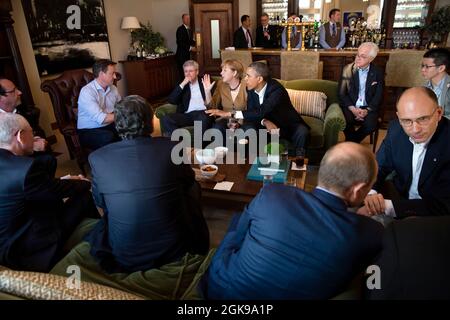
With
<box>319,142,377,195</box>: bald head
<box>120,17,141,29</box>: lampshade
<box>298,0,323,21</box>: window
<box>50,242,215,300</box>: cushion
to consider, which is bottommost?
<box>50,242,215,300</box>: cushion

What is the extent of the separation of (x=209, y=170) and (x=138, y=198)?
97 cm

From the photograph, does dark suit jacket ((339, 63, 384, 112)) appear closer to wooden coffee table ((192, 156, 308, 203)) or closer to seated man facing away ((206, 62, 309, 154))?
seated man facing away ((206, 62, 309, 154))

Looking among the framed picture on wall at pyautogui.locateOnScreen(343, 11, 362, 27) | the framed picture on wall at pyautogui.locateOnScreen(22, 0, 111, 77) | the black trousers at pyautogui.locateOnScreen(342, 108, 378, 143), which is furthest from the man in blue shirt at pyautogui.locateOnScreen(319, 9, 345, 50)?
the framed picture on wall at pyautogui.locateOnScreen(22, 0, 111, 77)

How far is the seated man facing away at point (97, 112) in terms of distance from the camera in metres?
3.16

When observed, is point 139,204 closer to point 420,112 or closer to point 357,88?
point 420,112

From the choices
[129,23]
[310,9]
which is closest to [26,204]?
[129,23]

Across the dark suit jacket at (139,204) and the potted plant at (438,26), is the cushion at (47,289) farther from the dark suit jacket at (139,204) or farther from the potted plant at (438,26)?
the potted plant at (438,26)

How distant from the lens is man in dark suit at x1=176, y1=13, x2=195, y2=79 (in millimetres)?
6699

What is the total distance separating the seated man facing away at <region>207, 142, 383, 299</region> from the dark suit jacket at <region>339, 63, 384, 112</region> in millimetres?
2777

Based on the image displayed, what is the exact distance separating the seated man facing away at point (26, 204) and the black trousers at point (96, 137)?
1485 millimetres

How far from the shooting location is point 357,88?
3.60 meters

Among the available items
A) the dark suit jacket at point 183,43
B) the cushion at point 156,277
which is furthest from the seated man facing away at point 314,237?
the dark suit jacket at point 183,43
